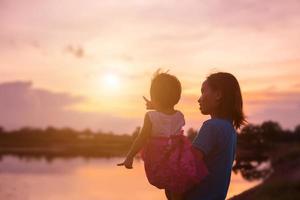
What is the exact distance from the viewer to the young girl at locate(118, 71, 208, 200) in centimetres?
360

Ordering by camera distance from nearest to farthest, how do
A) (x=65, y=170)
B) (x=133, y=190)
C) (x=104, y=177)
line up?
(x=133, y=190)
(x=104, y=177)
(x=65, y=170)

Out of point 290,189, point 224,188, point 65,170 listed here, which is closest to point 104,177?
point 65,170

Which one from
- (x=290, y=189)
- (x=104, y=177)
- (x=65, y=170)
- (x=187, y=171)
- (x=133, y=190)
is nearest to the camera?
(x=187, y=171)

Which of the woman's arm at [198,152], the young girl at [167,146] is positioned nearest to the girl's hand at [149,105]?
the young girl at [167,146]

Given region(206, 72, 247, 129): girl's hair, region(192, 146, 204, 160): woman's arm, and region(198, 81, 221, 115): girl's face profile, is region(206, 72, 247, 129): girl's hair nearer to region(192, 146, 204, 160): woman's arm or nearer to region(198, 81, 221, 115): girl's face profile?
region(198, 81, 221, 115): girl's face profile

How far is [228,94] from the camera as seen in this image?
3799 millimetres

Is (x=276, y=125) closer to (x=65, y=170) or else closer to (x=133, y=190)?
(x=65, y=170)

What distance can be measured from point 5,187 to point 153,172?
31.8 m

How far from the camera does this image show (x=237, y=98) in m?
3.82

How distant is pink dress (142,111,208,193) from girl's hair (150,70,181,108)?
25cm

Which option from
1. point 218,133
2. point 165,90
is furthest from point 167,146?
point 165,90

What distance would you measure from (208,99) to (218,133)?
0.26 m

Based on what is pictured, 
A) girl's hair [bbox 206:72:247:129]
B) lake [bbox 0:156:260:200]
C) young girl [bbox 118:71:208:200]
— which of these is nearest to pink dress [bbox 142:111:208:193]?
young girl [bbox 118:71:208:200]

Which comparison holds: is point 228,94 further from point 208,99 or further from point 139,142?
point 139,142
